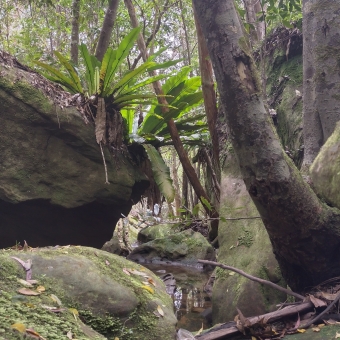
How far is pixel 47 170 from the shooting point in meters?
4.64

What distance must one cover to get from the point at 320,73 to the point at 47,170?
3262mm

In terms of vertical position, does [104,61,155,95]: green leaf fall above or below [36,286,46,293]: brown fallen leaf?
above

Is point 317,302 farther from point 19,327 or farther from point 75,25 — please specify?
point 75,25

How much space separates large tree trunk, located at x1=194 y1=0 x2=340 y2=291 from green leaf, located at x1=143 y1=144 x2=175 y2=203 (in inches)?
117

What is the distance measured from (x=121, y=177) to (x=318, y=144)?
2817mm

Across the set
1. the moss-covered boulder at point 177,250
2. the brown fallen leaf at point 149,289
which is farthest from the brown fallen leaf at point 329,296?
the moss-covered boulder at point 177,250

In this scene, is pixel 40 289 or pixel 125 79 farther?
pixel 125 79

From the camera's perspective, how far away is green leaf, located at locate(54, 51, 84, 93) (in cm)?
486

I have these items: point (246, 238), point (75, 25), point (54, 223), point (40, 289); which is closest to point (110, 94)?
point (54, 223)

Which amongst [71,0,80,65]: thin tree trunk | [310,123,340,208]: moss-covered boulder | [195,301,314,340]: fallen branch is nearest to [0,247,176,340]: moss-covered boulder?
[195,301,314,340]: fallen branch

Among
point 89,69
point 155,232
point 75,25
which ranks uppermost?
point 75,25

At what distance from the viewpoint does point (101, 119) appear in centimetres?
484

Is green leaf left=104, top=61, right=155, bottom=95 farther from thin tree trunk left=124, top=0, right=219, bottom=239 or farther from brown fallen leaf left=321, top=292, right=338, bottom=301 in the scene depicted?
brown fallen leaf left=321, top=292, right=338, bottom=301

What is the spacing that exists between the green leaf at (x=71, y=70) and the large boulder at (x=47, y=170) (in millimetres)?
278
